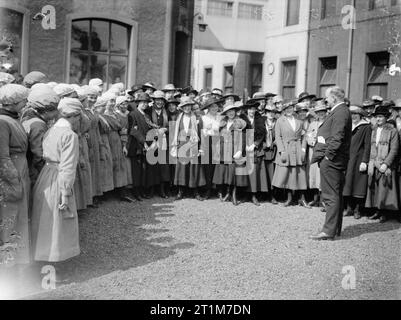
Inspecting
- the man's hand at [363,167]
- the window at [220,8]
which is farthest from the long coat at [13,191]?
the window at [220,8]

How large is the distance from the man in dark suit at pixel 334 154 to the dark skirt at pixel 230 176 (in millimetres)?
2640

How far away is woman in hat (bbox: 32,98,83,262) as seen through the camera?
16.7 feet

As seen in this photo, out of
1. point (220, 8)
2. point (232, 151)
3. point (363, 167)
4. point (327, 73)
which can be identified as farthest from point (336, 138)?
point (220, 8)

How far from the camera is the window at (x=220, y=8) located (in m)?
21.3

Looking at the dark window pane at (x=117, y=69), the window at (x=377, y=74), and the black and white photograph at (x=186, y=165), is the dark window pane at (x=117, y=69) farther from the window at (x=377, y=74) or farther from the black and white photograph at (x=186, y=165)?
the window at (x=377, y=74)

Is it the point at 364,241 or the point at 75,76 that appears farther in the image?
the point at 75,76

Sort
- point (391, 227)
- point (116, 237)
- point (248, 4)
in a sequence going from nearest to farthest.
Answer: point (116, 237) → point (391, 227) → point (248, 4)

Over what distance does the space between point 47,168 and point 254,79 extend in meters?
17.5

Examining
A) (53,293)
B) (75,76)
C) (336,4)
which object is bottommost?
(53,293)

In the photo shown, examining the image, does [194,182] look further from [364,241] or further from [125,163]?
[364,241]

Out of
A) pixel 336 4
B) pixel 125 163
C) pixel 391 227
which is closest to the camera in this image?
pixel 391 227

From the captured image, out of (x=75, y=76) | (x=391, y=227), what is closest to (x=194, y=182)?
(x=391, y=227)

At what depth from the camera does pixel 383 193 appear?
8.79 m
